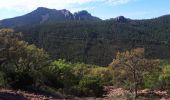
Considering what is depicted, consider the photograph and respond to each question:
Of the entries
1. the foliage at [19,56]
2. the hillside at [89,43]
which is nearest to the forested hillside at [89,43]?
the hillside at [89,43]

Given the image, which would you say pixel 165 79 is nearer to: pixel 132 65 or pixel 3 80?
pixel 132 65

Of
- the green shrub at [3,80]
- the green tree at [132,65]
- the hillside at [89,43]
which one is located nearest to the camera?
the green shrub at [3,80]

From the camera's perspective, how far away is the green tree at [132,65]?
1875 inches

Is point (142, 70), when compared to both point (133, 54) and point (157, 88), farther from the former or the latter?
point (157, 88)

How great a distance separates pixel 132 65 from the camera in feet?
159

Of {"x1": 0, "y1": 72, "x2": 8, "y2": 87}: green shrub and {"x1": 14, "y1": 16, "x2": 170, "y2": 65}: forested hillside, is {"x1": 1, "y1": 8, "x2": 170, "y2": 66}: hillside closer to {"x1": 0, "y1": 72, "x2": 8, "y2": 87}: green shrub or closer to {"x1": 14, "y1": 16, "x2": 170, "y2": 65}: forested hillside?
{"x1": 14, "y1": 16, "x2": 170, "y2": 65}: forested hillside

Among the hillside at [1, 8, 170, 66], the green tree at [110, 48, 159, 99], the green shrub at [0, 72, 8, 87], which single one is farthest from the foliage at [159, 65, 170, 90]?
the hillside at [1, 8, 170, 66]

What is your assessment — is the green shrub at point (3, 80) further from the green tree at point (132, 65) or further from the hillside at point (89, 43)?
the hillside at point (89, 43)

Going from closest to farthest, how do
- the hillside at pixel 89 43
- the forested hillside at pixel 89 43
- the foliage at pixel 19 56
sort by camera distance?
the foliage at pixel 19 56 → the hillside at pixel 89 43 → the forested hillside at pixel 89 43

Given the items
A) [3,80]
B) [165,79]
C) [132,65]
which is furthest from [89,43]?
[3,80]

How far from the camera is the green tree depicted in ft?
156

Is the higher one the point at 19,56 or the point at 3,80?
the point at 19,56

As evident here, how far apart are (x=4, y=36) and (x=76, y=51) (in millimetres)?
112590

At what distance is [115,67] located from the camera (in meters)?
48.1
